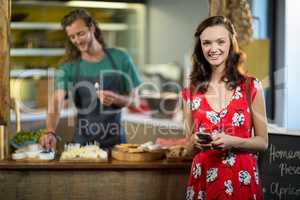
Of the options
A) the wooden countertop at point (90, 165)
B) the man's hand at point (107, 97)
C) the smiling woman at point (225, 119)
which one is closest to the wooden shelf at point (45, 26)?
the man's hand at point (107, 97)

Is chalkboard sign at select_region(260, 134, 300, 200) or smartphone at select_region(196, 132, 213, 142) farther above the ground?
smartphone at select_region(196, 132, 213, 142)

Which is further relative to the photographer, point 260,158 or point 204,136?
point 260,158

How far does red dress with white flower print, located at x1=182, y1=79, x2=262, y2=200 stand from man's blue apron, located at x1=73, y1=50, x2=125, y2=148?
126cm

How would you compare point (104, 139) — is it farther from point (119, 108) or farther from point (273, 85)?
point (273, 85)

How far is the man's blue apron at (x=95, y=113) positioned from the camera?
3645mm

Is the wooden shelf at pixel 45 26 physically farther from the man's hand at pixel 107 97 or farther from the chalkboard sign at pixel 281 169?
the chalkboard sign at pixel 281 169

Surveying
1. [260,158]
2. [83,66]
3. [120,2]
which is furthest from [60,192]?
[120,2]

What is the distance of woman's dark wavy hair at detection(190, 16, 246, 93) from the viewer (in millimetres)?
2543

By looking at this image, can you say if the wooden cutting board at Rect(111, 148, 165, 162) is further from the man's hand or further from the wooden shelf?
the wooden shelf

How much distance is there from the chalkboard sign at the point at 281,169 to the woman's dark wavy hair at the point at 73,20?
59.5 inches

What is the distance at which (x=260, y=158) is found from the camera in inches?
117

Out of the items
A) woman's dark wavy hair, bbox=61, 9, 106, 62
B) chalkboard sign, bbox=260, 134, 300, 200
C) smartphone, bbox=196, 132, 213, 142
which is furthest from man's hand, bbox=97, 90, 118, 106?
smartphone, bbox=196, 132, 213, 142

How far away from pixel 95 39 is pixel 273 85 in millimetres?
1382

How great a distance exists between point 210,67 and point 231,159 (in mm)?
504
